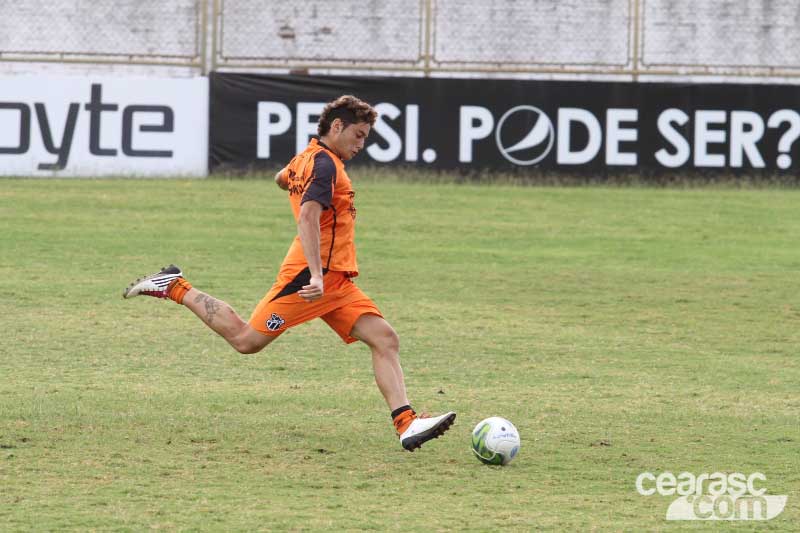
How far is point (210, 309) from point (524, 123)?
13.1 metres

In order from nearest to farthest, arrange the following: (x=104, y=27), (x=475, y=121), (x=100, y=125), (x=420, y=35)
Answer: (x=100, y=125), (x=475, y=121), (x=420, y=35), (x=104, y=27)

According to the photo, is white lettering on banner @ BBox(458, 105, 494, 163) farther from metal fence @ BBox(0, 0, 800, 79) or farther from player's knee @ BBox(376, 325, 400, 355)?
player's knee @ BBox(376, 325, 400, 355)

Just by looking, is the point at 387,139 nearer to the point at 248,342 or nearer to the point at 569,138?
the point at 569,138

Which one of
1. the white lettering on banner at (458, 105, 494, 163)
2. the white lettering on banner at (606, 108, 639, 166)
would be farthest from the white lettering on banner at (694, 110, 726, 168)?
the white lettering on banner at (458, 105, 494, 163)

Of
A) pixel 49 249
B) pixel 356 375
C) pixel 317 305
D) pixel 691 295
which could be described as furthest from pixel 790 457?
pixel 49 249

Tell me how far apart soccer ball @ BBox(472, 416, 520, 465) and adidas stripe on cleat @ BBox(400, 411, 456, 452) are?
18 cm

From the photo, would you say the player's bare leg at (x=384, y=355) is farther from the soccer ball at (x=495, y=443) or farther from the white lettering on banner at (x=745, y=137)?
the white lettering on banner at (x=745, y=137)

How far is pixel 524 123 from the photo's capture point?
2019 cm

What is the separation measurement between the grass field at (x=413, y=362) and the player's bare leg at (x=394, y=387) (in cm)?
16

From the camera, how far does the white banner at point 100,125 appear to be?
1909 centimetres

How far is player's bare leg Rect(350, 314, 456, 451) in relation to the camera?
7215 millimetres

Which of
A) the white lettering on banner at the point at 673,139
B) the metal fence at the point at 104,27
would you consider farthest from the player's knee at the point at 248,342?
the metal fence at the point at 104,27

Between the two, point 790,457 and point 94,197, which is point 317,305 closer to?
point 790,457

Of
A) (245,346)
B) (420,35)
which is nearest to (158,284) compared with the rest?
(245,346)
